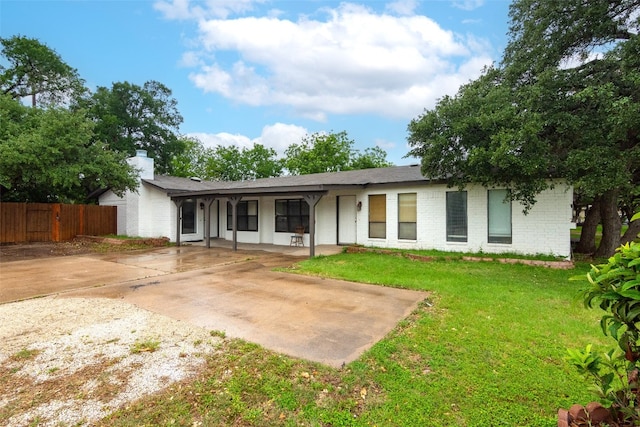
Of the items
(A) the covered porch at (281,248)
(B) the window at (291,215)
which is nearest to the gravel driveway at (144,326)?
(A) the covered porch at (281,248)

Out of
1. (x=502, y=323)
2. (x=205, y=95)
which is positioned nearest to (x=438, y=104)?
(x=502, y=323)

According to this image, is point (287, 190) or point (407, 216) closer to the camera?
point (287, 190)

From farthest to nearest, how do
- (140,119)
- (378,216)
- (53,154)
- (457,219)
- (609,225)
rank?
(140,119) → (53,154) → (378,216) → (457,219) → (609,225)

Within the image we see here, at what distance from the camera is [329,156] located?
3112 cm

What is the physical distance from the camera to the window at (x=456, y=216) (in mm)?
10188

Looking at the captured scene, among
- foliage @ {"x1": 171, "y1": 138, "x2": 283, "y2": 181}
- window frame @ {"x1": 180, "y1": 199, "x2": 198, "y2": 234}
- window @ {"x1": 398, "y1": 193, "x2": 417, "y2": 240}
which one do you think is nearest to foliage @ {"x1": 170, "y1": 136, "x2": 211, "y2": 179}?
foliage @ {"x1": 171, "y1": 138, "x2": 283, "y2": 181}

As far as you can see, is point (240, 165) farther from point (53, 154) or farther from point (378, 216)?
point (378, 216)

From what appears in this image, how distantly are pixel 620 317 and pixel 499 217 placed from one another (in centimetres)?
911

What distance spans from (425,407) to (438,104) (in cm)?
807

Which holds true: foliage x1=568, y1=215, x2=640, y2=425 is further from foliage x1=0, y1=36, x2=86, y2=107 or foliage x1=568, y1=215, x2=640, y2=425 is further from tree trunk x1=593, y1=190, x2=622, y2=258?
foliage x1=0, y1=36, x2=86, y2=107

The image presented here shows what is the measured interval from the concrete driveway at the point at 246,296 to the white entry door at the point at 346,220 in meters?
3.24

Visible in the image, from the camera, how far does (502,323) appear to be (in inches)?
173

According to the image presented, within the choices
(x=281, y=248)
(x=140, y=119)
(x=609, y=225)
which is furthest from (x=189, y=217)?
(x=140, y=119)

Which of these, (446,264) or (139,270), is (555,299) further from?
(139,270)
